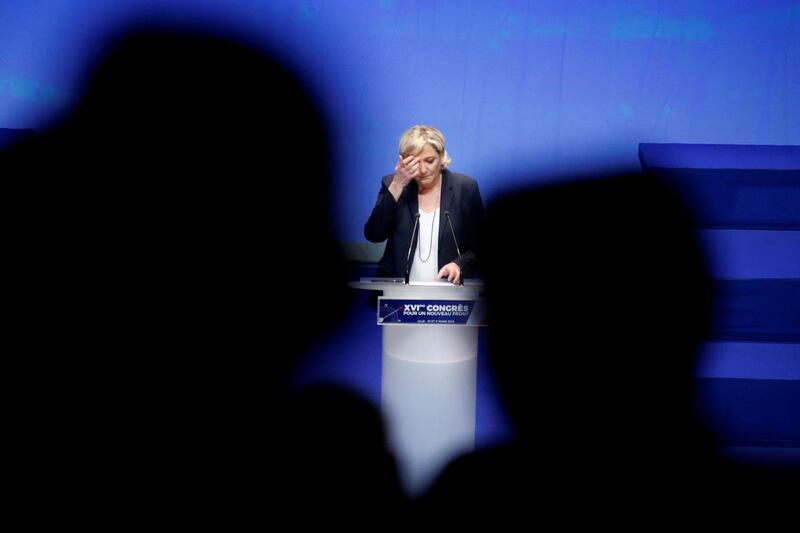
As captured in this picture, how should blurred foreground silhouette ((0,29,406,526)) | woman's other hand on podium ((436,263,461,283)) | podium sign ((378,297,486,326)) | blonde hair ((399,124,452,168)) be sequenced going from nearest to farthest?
podium sign ((378,297,486,326)) → woman's other hand on podium ((436,263,461,283)) → blonde hair ((399,124,452,168)) → blurred foreground silhouette ((0,29,406,526))

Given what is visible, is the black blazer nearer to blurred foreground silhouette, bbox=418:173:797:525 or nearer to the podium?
blurred foreground silhouette, bbox=418:173:797:525

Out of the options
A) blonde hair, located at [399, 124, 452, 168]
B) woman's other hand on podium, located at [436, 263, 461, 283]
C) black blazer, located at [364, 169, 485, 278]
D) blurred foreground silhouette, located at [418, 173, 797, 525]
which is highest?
blonde hair, located at [399, 124, 452, 168]

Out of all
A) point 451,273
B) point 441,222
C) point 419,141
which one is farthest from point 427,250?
A: point 419,141

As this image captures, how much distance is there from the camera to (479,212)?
2080 mm

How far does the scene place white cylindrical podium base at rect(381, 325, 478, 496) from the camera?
1639 millimetres

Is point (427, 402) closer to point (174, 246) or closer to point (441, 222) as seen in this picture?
point (441, 222)

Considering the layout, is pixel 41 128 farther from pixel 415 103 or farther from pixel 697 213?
pixel 697 213

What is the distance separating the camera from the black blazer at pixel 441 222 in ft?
6.52

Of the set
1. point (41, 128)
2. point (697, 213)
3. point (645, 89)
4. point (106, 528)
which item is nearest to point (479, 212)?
point (697, 213)

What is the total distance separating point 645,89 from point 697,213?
65 cm

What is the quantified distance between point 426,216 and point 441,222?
0.06 metres

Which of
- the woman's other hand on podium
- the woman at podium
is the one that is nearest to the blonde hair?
the woman at podium

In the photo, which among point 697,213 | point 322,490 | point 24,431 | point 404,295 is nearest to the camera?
point 404,295

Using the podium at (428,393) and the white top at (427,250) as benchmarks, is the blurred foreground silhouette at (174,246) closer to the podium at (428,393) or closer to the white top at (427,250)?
the white top at (427,250)
